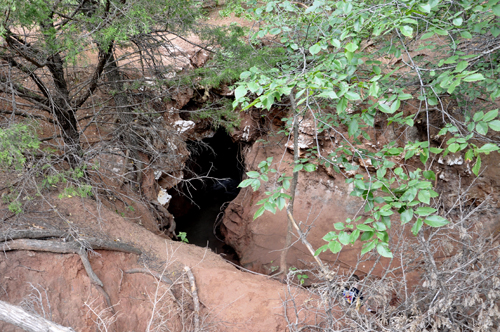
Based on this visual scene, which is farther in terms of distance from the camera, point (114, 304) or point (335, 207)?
point (335, 207)

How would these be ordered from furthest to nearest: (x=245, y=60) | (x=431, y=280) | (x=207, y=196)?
(x=207, y=196)
(x=245, y=60)
(x=431, y=280)

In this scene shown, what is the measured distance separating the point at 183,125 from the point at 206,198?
5.06 m

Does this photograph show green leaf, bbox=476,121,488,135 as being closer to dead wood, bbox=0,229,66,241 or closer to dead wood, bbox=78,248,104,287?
dead wood, bbox=78,248,104,287

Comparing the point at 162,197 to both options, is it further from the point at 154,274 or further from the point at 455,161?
the point at 455,161

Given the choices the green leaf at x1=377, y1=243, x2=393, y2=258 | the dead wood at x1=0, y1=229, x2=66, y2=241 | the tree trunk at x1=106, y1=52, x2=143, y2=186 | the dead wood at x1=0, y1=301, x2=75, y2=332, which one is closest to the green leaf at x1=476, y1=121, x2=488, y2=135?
the green leaf at x1=377, y1=243, x2=393, y2=258

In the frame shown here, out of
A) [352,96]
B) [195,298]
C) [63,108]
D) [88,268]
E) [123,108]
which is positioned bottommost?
[195,298]

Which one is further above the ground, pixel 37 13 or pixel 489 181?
pixel 37 13

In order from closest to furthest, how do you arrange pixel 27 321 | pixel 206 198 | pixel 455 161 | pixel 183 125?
pixel 27 321, pixel 455 161, pixel 183 125, pixel 206 198

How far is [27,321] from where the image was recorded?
218 cm

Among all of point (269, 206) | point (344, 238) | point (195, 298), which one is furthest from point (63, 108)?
point (344, 238)

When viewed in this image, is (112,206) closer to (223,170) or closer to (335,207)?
(335,207)

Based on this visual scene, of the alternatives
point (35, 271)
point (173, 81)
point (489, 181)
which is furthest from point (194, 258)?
point (489, 181)

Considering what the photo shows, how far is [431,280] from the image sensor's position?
276 cm

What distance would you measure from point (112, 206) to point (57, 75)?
6.87ft
